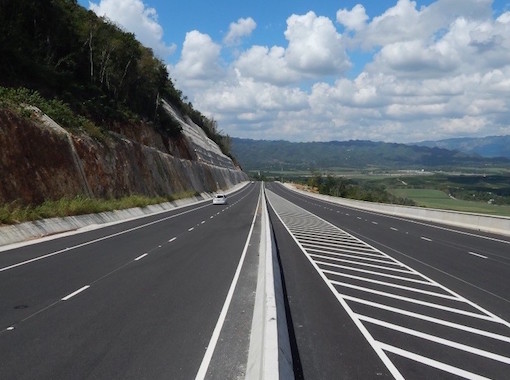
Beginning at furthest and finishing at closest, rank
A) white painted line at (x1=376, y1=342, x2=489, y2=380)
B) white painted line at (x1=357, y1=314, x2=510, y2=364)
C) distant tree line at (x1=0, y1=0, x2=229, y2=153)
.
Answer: distant tree line at (x1=0, y1=0, x2=229, y2=153)
white painted line at (x1=357, y1=314, x2=510, y2=364)
white painted line at (x1=376, y1=342, x2=489, y2=380)

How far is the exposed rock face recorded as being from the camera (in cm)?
2883

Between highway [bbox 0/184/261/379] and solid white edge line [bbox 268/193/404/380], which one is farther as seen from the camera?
highway [bbox 0/184/261/379]

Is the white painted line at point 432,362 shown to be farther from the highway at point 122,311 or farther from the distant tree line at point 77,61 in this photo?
the distant tree line at point 77,61

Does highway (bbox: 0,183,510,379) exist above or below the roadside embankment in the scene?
above

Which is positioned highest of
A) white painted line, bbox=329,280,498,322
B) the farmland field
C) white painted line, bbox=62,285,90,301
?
white painted line, bbox=62,285,90,301

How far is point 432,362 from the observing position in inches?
281

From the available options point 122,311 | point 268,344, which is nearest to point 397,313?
point 268,344

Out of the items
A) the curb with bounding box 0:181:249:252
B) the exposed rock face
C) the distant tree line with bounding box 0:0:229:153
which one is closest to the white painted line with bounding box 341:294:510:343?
the curb with bounding box 0:181:249:252

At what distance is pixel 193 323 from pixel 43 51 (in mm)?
47786

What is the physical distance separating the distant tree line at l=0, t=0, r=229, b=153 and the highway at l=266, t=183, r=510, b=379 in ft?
108

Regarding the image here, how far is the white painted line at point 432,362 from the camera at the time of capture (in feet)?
21.9

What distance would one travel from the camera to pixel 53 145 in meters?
34.4

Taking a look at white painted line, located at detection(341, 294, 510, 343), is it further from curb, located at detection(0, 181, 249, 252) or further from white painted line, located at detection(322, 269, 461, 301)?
curb, located at detection(0, 181, 249, 252)

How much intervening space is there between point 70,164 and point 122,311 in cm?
2808
